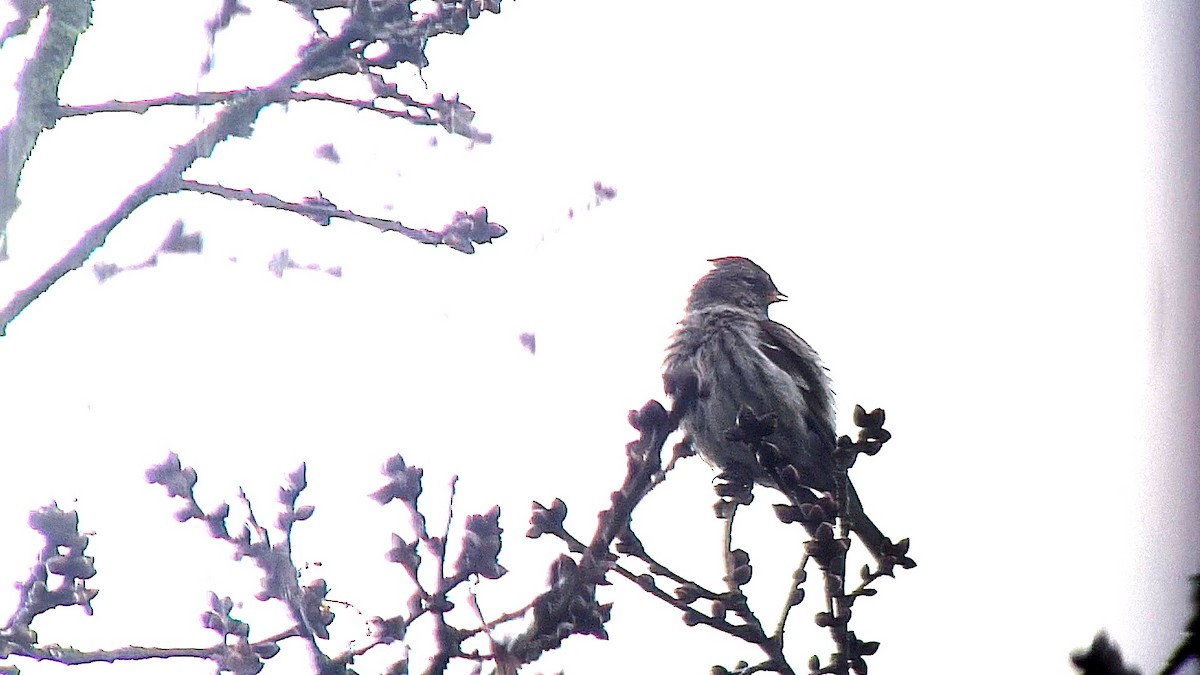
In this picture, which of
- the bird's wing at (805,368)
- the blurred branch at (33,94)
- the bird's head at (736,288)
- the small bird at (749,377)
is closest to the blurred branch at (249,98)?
the blurred branch at (33,94)

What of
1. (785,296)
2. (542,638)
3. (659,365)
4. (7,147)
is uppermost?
(785,296)

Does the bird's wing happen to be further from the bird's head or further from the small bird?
the bird's head

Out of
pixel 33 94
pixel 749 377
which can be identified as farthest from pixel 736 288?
pixel 33 94

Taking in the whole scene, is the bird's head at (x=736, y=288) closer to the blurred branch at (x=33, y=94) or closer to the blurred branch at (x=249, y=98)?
the blurred branch at (x=249, y=98)

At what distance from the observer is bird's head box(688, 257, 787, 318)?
14.4 ft

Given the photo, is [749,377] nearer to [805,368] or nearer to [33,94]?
[805,368]

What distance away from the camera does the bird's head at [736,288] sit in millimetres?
4391

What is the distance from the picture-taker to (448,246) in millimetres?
2578

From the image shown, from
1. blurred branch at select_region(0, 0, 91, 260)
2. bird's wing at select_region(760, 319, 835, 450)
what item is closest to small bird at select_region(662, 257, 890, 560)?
bird's wing at select_region(760, 319, 835, 450)

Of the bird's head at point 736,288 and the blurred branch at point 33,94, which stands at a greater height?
the bird's head at point 736,288

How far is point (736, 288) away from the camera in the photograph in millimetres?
4445

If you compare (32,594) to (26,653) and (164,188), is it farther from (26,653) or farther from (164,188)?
(164,188)

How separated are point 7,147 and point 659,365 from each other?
2.21 meters

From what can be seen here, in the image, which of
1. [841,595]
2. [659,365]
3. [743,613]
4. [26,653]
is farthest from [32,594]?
[659,365]
